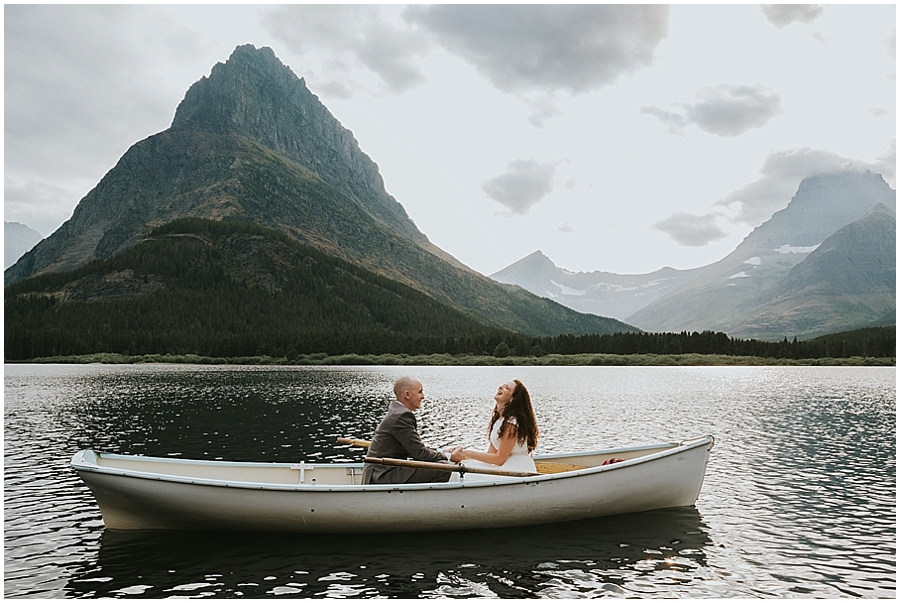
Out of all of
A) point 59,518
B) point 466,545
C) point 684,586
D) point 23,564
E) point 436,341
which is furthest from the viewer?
point 436,341

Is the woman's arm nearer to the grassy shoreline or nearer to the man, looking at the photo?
the man

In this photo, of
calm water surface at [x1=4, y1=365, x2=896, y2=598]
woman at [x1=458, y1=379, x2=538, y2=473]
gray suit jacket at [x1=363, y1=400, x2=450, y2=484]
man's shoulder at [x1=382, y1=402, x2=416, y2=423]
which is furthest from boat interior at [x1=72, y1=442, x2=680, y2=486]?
man's shoulder at [x1=382, y1=402, x2=416, y2=423]

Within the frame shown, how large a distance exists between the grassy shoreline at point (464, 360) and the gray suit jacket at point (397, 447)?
147 m

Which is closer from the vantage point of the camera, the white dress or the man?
the man

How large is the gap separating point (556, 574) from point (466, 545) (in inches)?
108

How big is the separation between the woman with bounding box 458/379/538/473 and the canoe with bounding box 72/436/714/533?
1.50 ft

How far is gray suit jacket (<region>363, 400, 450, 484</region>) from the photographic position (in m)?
15.8

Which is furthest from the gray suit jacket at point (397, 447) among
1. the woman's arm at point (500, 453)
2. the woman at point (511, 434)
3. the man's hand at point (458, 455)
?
the woman at point (511, 434)

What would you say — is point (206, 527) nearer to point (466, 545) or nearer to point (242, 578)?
point (242, 578)

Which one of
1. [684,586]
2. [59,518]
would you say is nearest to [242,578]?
[59,518]

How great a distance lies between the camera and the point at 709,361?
164 m

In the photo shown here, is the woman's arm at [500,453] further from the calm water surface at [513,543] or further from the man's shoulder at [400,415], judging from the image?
the man's shoulder at [400,415]

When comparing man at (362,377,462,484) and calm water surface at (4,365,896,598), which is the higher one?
man at (362,377,462,484)

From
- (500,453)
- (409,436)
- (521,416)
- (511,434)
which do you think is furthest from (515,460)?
(409,436)
